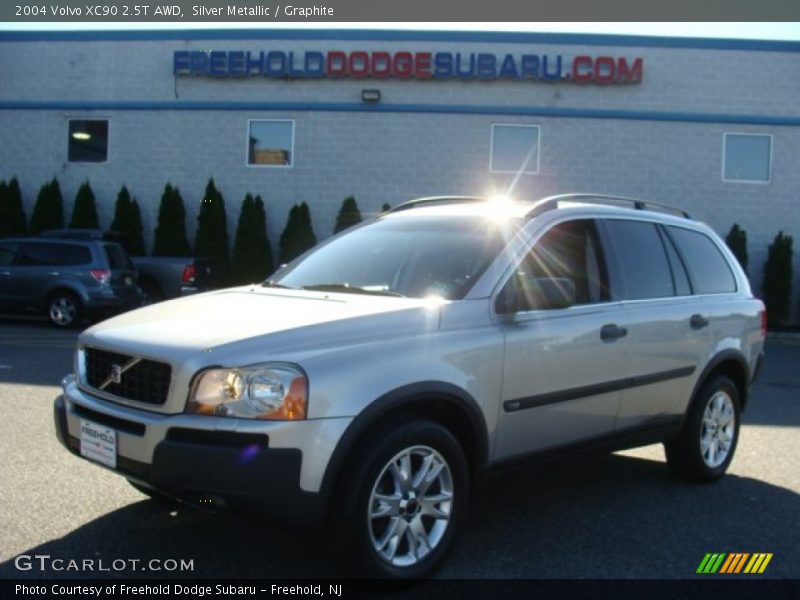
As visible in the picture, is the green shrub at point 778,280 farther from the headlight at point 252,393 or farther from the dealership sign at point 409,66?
the headlight at point 252,393

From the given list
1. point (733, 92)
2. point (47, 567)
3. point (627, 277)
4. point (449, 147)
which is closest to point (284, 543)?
point (47, 567)

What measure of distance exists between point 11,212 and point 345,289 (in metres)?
18.2

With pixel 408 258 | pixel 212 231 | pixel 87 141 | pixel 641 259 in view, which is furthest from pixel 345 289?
pixel 87 141

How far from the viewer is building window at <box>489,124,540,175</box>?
19.5 metres

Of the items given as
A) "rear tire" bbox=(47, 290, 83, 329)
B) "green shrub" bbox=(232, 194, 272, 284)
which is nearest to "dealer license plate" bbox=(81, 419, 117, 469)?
"rear tire" bbox=(47, 290, 83, 329)

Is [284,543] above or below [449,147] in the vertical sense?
below

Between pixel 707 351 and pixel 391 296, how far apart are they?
247 cm

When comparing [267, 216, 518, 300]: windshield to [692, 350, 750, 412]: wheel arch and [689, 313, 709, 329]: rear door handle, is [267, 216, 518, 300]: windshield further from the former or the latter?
[692, 350, 750, 412]: wheel arch

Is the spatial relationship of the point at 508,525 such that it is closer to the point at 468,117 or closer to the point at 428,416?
the point at 428,416

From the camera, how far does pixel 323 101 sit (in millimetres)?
19812

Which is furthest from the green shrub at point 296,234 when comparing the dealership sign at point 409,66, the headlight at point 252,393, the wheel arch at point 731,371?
the headlight at point 252,393

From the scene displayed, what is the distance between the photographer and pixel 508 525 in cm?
479

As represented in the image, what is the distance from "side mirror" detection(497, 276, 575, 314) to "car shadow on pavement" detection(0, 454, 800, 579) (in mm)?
850

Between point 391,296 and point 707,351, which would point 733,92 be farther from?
point 391,296
